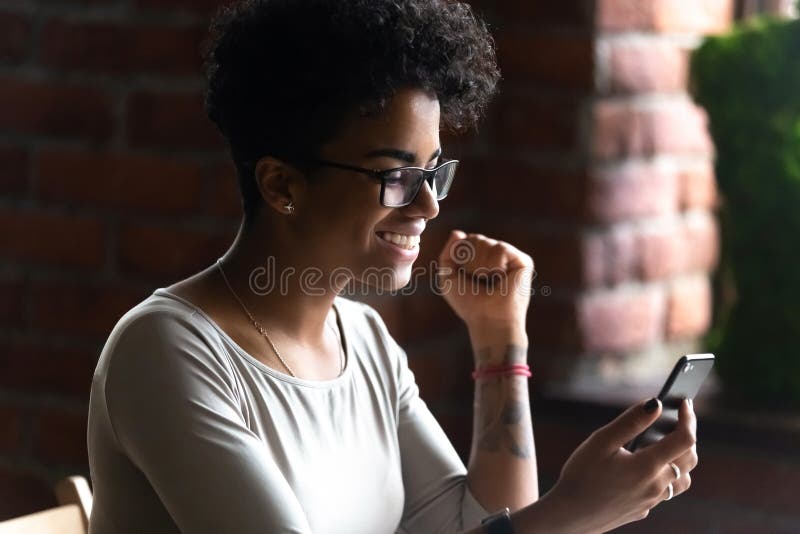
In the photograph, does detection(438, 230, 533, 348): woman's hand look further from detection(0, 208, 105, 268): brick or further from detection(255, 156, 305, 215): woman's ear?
detection(0, 208, 105, 268): brick

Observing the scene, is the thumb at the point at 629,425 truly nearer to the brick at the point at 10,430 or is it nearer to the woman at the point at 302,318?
the woman at the point at 302,318

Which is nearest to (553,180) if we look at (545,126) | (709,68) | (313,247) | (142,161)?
(545,126)

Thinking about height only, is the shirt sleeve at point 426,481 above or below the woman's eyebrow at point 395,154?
below

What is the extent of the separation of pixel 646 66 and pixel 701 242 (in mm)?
369

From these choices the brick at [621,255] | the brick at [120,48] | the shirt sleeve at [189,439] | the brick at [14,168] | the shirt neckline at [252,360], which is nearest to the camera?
the shirt sleeve at [189,439]

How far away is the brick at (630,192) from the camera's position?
1.96m

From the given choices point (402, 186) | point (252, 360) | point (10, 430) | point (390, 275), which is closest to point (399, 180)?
point (402, 186)

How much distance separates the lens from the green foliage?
1.85 metres

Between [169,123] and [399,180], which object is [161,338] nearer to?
[399,180]

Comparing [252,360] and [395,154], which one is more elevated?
[395,154]

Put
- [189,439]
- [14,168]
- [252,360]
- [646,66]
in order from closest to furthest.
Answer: [189,439] → [252,360] → [14,168] → [646,66]

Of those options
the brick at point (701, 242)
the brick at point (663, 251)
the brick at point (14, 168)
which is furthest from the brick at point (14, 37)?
the brick at point (701, 242)

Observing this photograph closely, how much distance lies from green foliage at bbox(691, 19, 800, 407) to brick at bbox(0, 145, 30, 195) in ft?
3.52

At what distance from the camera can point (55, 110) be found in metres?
1.85
